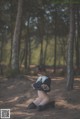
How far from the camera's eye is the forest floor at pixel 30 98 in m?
12.7

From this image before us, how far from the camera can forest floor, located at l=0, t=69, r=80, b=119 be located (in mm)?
12734

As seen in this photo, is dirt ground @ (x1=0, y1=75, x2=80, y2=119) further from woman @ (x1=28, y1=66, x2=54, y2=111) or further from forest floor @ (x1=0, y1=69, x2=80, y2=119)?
woman @ (x1=28, y1=66, x2=54, y2=111)

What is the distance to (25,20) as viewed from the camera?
28.9 metres

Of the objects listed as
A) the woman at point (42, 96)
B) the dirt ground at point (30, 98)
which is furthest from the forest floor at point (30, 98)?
the woman at point (42, 96)

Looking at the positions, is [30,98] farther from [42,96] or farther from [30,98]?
[42,96]

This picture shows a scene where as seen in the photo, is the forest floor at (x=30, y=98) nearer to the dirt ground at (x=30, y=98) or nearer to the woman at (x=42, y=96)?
the dirt ground at (x=30, y=98)

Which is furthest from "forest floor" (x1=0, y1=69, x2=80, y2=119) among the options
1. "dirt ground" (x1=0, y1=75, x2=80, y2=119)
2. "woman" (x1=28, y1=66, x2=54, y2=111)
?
"woman" (x1=28, y1=66, x2=54, y2=111)

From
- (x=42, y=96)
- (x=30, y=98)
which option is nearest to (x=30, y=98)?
(x=30, y=98)

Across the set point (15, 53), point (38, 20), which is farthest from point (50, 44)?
point (15, 53)

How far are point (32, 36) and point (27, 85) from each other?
1538 centimetres

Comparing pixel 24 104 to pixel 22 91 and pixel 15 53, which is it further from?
pixel 15 53

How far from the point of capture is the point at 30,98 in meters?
16.4

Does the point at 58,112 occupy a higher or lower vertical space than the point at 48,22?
lower

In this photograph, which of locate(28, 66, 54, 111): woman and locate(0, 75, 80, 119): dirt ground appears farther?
locate(28, 66, 54, 111): woman
